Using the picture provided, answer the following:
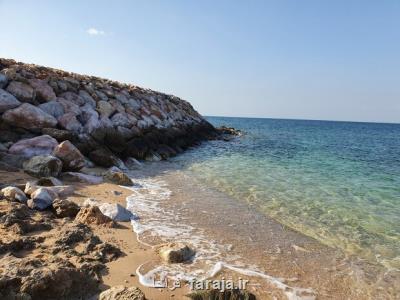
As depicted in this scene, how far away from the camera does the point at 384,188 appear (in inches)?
434

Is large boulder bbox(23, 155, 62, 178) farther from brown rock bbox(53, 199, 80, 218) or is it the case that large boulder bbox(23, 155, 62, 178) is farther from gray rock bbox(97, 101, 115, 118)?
gray rock bbox(97, 101, 115, 118)

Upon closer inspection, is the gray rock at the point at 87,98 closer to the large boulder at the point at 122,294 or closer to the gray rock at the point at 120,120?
the gray rock at the point at 120,120

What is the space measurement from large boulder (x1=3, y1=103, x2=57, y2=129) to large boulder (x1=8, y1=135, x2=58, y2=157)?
1011 mm

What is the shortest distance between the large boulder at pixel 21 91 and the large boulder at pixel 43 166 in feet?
12.3

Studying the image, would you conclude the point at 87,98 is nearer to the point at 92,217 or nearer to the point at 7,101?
the point at 7,101

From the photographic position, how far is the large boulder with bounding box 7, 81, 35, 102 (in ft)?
34.5

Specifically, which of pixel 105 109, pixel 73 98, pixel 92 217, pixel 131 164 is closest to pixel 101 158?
pixel 131 164

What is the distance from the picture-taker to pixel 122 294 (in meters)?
3.06

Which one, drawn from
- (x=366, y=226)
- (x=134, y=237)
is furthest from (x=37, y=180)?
(x=366, y=226)

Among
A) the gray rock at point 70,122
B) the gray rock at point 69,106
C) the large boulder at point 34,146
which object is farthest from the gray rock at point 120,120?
the large boulder at point 34,146

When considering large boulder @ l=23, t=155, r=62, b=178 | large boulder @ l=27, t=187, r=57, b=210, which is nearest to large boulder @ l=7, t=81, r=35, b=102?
large boulder @ l=23, t=155, r=62, b=178

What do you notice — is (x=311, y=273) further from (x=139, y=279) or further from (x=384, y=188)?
(x=384, y=188)

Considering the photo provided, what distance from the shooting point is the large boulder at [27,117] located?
31.2 feet

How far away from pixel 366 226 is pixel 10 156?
335 inches
